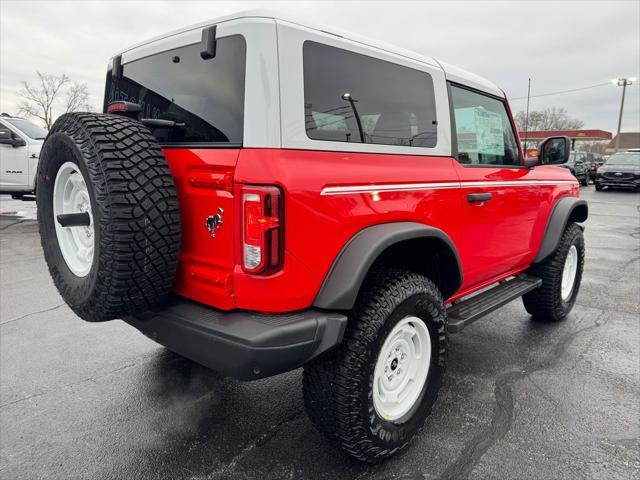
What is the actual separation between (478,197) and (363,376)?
4.74 ft

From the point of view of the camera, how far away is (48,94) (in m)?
52.8

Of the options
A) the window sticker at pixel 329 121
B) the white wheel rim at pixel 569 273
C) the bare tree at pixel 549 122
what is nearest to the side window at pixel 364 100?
the window sticker at pixel 329 121

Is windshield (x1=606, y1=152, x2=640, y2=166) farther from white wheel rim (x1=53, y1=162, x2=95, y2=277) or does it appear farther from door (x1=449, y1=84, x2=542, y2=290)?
white wheel rim (x1=53, y1=162, x2=95, y2=277)

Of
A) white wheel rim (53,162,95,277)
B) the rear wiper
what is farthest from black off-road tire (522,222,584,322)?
white wheel rim (53,162,95,277)

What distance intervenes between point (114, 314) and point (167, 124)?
3.14ft

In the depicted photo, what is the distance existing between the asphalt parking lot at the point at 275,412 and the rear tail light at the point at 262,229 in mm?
1089

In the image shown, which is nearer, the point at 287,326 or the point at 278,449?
the point at 287,326

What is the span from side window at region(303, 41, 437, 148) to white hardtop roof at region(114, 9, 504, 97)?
0.08m

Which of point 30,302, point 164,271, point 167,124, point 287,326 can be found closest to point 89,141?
point 167,124

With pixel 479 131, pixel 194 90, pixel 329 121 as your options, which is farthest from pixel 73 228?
pixel 479 131

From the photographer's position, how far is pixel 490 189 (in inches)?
119

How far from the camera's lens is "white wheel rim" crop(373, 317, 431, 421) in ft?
7.54

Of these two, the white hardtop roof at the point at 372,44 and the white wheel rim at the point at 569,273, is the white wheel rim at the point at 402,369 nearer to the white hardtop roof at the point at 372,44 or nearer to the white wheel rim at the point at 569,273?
the white hardtop roof at the point at 372,44

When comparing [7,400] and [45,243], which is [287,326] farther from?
[7,400]
